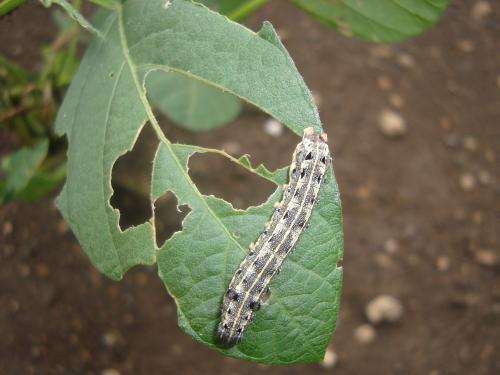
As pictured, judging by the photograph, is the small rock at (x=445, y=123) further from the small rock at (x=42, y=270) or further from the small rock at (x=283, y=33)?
the small rock at (x=42, y=270)

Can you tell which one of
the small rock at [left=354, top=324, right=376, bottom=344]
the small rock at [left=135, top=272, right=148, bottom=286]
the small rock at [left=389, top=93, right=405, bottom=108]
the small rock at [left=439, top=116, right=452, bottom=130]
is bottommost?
the small rock at [left=135, top=272, right=148, bottom=286]

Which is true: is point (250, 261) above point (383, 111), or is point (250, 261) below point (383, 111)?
above

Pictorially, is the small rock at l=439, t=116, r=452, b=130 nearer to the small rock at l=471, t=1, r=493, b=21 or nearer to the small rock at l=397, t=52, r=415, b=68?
the small rock at l=397, t=52, r=415, b=68

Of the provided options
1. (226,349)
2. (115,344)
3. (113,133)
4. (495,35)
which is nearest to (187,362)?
(115,344)

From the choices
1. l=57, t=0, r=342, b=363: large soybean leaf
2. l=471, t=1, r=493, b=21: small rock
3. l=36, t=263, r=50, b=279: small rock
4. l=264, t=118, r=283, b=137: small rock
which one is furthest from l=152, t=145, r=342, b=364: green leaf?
l=471, t=1, r=493, b=21: small rock

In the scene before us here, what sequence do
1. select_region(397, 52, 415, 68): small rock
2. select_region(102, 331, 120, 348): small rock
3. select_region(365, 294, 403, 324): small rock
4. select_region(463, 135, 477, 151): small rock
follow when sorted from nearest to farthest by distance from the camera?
select_region(102, 331, 120, 348): small rock, select_region(365, 294, 403, 324): small rock, select_region(463, 135, 477, 151): small rock, select_region(397, 52, 415, 68): small rock

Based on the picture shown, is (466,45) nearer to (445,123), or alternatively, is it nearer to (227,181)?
(445,123)

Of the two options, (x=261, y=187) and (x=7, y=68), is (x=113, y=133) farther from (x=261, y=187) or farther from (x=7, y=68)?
(x=261, y=187)
